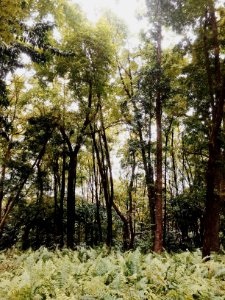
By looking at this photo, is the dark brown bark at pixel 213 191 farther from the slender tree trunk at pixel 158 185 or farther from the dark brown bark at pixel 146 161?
the dark brown bark at pixel 146 161

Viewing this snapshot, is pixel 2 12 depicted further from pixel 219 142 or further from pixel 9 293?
pixel 219 142

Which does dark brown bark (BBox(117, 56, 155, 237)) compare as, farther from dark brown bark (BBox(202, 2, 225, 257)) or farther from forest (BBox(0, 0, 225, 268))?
dark brown bark (BBox(202, 2, 225, 257))

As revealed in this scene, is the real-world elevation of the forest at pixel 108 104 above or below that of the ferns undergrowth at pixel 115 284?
above

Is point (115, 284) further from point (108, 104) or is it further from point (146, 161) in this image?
point (108, 104)

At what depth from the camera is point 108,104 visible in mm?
17422

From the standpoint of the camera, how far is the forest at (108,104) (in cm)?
1020

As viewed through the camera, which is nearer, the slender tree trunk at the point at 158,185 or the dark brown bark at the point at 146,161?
the slender tree trunk at the point at 158,185

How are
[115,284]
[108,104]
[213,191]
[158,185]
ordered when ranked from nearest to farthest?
1. [115,284]
2. [213,191]
3. [158,185]
4. [108,104]

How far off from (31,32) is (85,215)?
585 inches

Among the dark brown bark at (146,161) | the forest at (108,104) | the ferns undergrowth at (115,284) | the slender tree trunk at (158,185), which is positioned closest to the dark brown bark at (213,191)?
the forest at (108,104)

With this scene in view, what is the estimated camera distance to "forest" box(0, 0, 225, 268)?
1020cm

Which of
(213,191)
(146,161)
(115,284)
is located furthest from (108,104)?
(115,284)

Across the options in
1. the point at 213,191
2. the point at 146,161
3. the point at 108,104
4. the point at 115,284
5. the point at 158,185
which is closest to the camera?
the point at 115,284

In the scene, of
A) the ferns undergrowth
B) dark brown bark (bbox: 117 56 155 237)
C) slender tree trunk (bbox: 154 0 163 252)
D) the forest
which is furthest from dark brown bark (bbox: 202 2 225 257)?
dark brown bark (bbox: 117 56 155 237)
